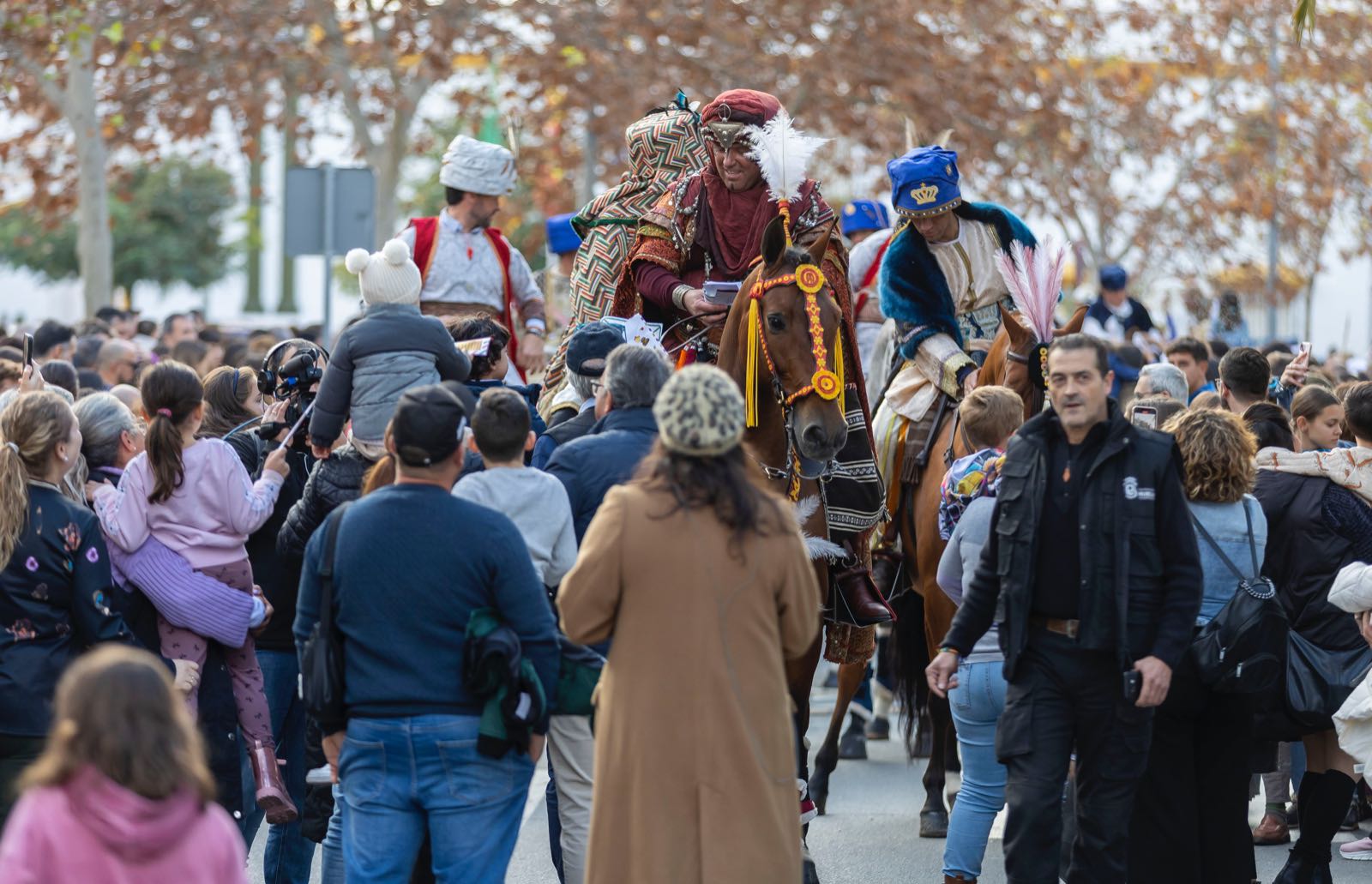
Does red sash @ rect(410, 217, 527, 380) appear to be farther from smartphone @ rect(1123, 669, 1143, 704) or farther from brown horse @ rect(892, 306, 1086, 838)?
smartphone @ rect(1123, 669, 1143, 704)

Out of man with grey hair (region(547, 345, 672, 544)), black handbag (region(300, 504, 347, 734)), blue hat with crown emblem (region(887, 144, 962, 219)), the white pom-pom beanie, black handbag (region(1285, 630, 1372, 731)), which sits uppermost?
blue hat with crown emblem (region(887, 144, 962, 219))

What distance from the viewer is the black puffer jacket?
6.96m

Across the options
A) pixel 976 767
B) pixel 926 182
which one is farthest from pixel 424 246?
pixel 976 767

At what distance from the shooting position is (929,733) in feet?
32.9

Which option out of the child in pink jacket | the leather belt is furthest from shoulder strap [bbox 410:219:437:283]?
the leather belt

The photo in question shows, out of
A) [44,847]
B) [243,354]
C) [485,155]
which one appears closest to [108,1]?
[243,354]

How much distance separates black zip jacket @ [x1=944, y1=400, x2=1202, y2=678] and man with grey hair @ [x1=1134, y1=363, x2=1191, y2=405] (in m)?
3.17

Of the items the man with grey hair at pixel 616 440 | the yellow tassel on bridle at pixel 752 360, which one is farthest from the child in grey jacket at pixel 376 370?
the yellow tassel on bridle at pixel 752 360

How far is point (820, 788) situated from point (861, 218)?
556cm

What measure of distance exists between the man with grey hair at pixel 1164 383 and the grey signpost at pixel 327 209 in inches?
335

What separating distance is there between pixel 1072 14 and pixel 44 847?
27370 millimetres

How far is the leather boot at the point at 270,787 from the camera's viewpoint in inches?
283

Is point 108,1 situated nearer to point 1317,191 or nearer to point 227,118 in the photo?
point 227,118

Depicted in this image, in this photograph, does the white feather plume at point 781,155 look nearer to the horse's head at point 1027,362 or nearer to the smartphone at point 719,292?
the smartphone at point 719,292
